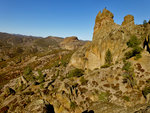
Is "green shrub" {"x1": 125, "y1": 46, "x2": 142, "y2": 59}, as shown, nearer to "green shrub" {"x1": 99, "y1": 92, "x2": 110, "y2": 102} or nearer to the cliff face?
the cliff face

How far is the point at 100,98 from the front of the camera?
4294 cm

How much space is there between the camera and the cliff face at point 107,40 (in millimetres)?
71750

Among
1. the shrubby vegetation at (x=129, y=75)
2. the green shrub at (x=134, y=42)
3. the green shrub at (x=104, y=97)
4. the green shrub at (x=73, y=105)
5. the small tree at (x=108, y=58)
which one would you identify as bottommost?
the green shrub at (x=73, y=105)

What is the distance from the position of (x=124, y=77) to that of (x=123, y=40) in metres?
34.6

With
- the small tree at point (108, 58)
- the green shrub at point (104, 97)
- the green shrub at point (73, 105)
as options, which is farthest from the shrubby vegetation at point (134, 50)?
the green shrub at point (73, 105)

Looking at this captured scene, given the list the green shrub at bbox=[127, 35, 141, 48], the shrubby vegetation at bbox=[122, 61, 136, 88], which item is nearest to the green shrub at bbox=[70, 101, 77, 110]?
the shrubby vegetation at bbox=[122, 61, 136, 88]

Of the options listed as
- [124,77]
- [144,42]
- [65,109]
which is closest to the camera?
[65,109]

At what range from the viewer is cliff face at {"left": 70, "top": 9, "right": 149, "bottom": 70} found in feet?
235

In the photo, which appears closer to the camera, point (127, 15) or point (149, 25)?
point (149, 25)

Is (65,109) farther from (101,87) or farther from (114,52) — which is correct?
(114,52)

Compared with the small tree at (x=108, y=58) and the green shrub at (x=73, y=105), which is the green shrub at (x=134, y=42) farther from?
the green shrub at (x=73, y=105)

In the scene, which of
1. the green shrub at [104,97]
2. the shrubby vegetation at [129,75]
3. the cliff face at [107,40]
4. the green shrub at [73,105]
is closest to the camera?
the green shrub at [73,105]

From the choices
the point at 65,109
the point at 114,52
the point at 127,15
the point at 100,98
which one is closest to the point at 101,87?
the point at 100,98

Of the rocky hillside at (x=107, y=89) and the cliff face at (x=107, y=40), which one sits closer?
the rocky hillside at (x=107, y=89)
